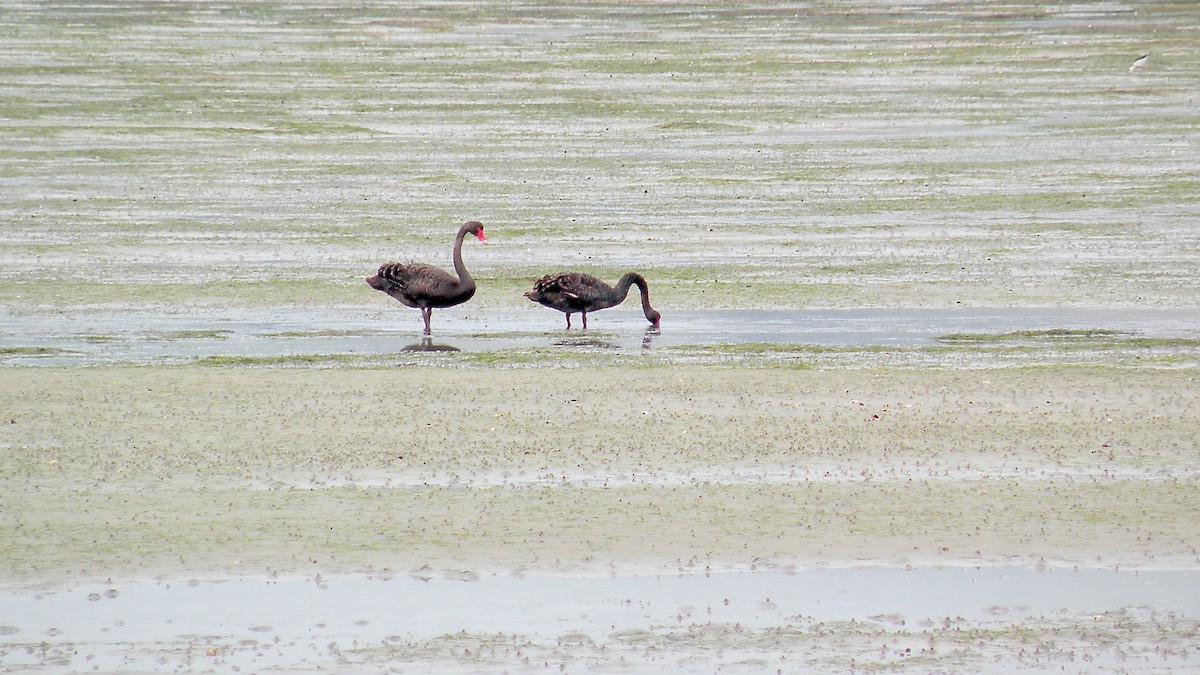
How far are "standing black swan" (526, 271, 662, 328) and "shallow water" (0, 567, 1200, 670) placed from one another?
6.26 metres

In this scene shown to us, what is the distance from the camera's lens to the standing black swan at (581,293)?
1345cm

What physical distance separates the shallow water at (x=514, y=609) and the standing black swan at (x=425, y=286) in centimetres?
631

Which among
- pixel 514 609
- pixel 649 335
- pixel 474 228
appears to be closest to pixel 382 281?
pixel 474 228

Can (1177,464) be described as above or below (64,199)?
below

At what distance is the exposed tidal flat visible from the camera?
6742 mm

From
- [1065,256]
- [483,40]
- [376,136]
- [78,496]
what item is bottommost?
[78,496]

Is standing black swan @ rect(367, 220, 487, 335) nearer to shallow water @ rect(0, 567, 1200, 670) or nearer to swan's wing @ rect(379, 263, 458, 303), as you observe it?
swan's wing @ rect(379, 263, 458, 303)

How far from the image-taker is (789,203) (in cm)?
1962

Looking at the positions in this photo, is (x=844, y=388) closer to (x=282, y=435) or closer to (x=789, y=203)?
(x=282, y=435)

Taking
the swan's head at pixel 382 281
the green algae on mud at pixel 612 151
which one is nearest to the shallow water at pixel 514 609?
the swan's head at pixel 382 281

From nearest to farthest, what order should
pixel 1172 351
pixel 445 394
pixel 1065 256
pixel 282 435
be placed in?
pixel 282 435, pixel 445 394, pixel 1172 351, pixel 1065 256

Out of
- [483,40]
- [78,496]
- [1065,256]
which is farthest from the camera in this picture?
[483,40]

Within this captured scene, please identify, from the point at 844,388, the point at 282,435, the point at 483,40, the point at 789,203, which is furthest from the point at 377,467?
the point at 483,40

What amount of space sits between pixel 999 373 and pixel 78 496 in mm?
6029
